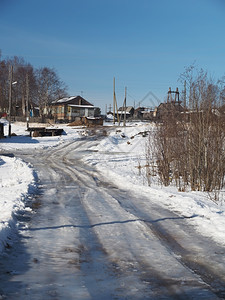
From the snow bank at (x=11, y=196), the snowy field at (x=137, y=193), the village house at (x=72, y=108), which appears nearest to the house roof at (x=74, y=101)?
the village house at (x=72, y=108)

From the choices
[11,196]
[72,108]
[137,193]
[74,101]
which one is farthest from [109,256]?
[74,101]

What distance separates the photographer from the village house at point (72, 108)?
7462cm

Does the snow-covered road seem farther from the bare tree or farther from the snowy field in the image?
the bare tree

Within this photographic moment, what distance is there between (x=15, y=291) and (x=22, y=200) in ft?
19.0

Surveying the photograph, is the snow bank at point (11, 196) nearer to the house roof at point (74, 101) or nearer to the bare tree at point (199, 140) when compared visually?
the bare tree at point (199, 140)

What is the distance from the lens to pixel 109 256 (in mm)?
5176

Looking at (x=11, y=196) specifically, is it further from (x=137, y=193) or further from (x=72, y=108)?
(x=72, y=108)

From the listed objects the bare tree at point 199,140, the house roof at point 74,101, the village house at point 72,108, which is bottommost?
the bare tree at point 199,140

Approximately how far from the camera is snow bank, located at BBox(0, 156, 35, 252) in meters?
6.17

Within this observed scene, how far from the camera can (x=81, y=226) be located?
274 inches

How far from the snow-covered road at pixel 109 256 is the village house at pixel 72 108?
217ft

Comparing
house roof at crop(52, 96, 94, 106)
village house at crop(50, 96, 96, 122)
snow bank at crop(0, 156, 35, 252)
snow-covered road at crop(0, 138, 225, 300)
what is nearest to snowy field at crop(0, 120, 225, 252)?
snow bank at crop(0, 156, 35, 252)

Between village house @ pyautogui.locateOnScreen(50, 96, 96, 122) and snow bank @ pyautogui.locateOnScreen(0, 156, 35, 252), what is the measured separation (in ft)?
187

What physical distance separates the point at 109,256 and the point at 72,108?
70.6 meters
